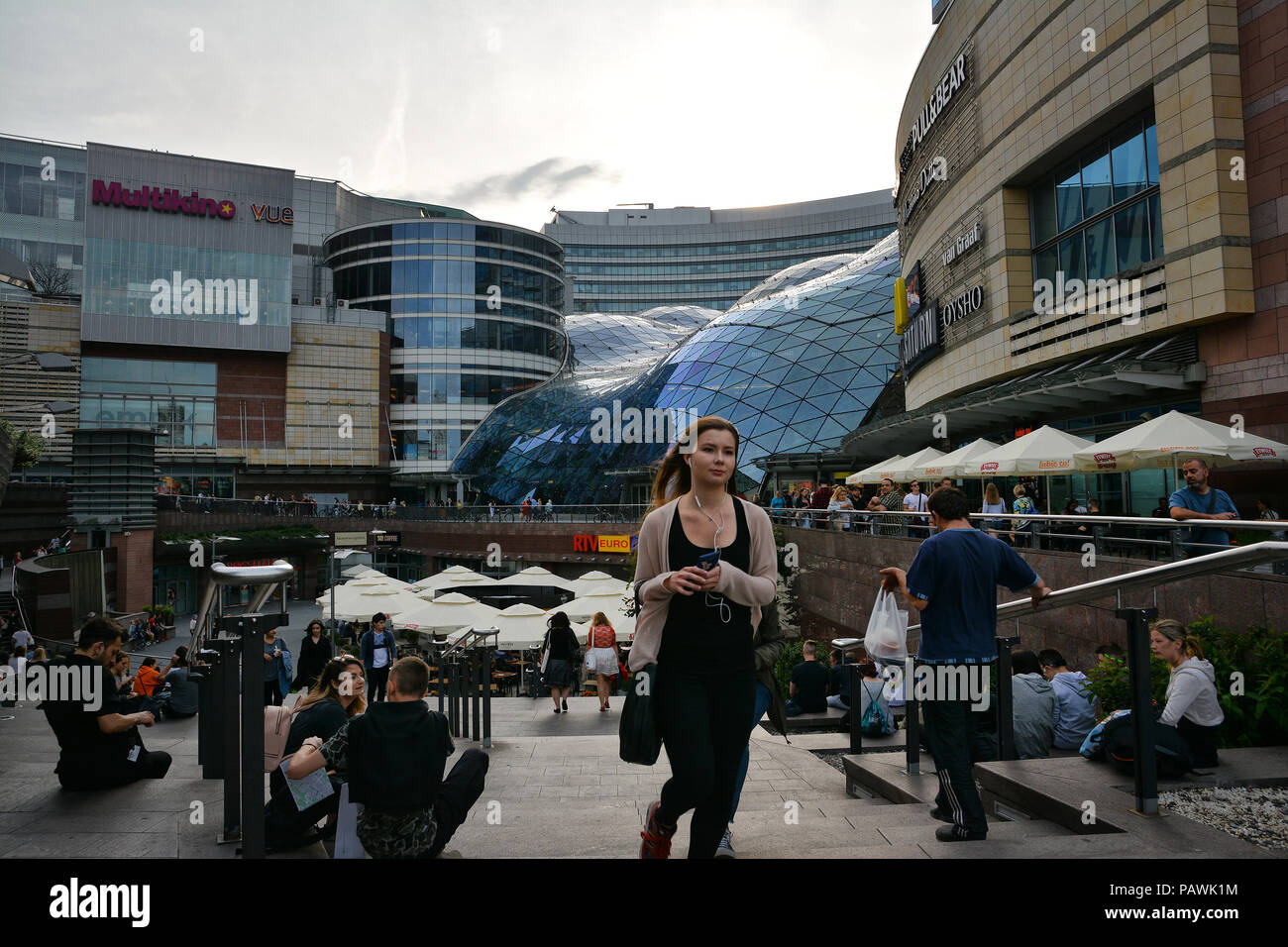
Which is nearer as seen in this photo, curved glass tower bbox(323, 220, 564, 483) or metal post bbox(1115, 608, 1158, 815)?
metal post bbox(1115, 608, 1158, 815)

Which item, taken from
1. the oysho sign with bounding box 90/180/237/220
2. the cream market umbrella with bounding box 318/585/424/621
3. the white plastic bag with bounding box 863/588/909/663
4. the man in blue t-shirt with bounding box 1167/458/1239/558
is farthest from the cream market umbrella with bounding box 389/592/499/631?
the oysho sign with bounding box 90/180/237/220

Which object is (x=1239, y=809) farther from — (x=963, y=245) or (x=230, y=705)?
(x=963, y=245)

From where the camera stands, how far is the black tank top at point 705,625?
329cm

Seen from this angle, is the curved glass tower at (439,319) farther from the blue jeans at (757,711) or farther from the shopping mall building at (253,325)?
the blue jeans at (757,711)

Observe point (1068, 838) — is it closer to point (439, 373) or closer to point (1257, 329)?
point (1257, 329)

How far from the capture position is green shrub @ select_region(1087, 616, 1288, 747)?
5105 mm

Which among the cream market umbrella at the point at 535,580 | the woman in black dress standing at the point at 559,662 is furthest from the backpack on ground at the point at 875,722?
the cream market umbrella at the point at 535,580

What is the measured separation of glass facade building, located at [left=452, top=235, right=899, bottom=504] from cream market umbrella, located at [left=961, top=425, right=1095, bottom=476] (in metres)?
20.8

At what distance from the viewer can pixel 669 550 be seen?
3.42m

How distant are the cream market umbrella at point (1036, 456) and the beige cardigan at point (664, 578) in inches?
422

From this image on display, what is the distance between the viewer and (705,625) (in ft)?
10.8

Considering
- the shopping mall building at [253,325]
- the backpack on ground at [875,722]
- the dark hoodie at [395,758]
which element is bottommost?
the backpack on ground at [875,722]

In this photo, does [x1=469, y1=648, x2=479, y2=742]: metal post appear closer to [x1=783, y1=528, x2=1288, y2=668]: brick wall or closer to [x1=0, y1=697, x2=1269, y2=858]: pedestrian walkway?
[x1=0, y1=697, x2=1269, y2=858]: pedestrian walkway
